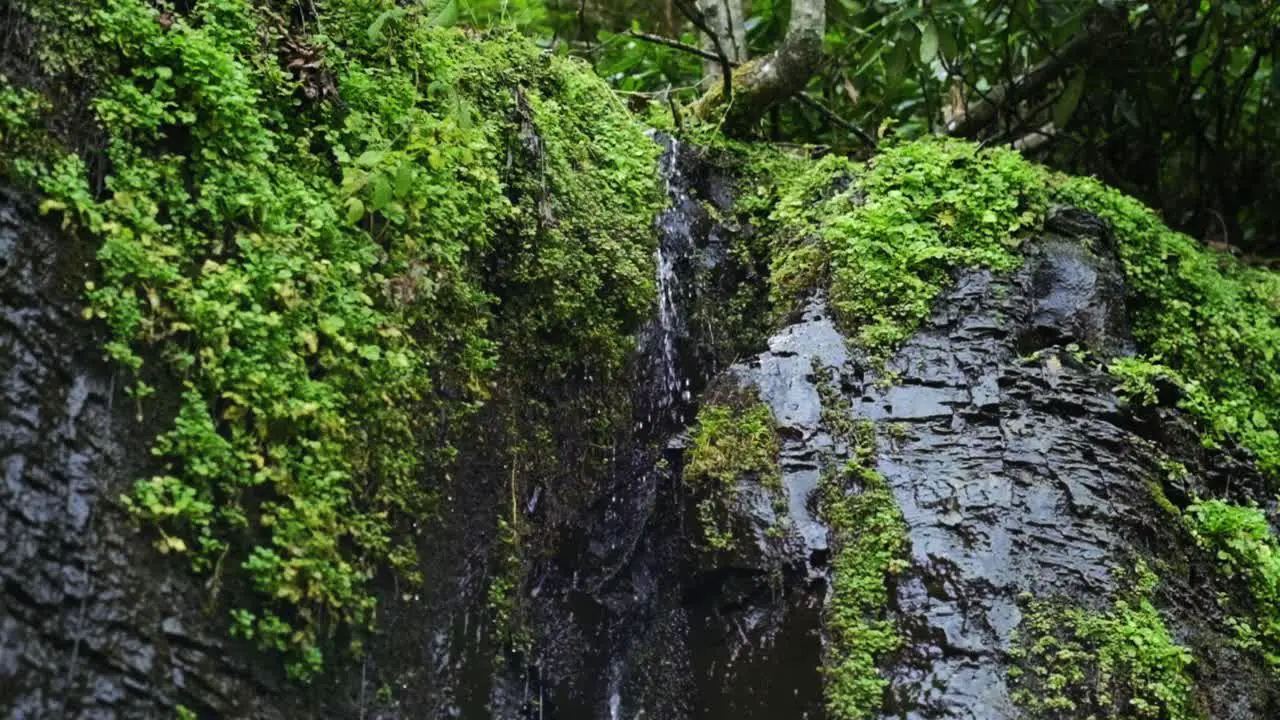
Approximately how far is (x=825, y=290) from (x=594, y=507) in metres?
1.43

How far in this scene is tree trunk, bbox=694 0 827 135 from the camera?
589cm

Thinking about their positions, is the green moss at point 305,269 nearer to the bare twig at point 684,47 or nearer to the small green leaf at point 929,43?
the bare twig at point 684,47

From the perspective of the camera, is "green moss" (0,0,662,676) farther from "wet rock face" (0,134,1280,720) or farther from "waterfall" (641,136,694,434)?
"waterfall" (641,136,694,434)

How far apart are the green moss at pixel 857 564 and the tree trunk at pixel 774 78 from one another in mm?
2125

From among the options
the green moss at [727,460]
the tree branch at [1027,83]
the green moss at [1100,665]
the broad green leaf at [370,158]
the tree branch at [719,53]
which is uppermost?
the tree branch at [1027,83]

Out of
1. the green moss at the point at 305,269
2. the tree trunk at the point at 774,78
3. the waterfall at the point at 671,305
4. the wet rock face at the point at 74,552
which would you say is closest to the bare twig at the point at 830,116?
the tree trunk at the point at 774,78

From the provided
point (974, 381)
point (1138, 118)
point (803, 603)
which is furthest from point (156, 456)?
point (1138, 118)

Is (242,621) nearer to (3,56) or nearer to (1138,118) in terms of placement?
(3,56)

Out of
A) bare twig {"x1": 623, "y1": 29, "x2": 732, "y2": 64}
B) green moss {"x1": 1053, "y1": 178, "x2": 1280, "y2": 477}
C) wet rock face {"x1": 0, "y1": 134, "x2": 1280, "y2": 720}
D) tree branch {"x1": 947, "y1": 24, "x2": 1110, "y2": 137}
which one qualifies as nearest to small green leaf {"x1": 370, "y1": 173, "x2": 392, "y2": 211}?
wet rock face {"x1": 0, "y1": 134, "x2": 1280, "y2": 720}

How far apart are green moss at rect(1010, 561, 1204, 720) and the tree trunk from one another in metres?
3.13

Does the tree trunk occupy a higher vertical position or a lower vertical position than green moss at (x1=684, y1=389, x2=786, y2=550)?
higher

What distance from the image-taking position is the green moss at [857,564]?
3771 millimetres

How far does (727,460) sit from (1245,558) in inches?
77.8

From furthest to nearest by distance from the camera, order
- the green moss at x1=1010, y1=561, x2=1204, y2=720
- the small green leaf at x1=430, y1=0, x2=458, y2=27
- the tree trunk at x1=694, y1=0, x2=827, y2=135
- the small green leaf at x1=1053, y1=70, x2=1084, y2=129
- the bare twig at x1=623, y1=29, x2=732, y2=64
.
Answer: the small green leaf at x1=1053, y1=70, x2=1084, y2=129, the bare twig at x1=623, y1=29, x2=732, y2=64, the tree trunk at x1=694, y1=0, x2=827, y2=135, the small green leaf at x1=430, y1=0, x2=458, y2=27, the green moss at x1=1010, y1=561, x2=1204, y2=720
